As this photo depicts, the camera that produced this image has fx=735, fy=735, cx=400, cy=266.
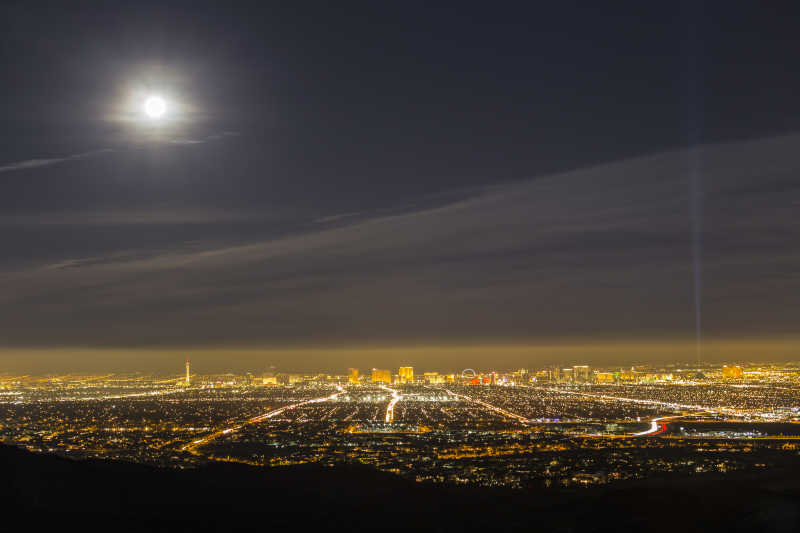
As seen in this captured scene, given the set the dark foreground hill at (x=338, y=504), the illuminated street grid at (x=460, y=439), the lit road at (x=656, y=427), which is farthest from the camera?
the lit road at (x=656, y=427)

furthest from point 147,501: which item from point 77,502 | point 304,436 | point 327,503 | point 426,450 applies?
point 304,436

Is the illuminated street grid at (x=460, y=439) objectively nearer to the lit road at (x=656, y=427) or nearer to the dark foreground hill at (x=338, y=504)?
the lit road at (x=656, y=427)

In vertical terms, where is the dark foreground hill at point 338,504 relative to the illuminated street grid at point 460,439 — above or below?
above

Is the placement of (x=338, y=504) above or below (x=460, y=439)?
above

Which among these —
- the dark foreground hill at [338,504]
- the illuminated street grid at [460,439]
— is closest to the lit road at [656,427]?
the illuminated street grid at [460,439]

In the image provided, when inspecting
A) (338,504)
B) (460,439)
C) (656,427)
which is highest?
(338,504)

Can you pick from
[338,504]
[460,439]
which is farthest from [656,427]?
[338,504]

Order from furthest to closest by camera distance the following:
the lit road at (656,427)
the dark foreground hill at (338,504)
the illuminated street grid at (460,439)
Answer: the lit road at (656,427) < the illuminated street grid at (460,439) < the dark foreground hill at (338,504)

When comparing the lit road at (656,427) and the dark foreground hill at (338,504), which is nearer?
the dark foreground hill at (338,504)

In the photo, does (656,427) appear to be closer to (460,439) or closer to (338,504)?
(460,439)
